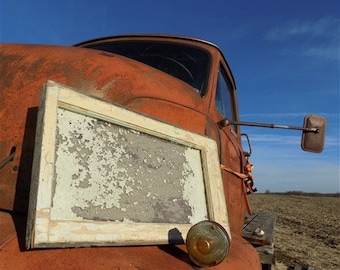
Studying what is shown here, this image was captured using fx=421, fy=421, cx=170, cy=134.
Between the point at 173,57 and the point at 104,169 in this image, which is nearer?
the point at 104,169

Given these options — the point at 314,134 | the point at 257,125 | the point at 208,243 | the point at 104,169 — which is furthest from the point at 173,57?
the point at 208,243

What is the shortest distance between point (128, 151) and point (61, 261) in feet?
2.08

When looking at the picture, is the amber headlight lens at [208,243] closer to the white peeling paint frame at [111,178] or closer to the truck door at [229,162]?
the white peeling paint frame at [111,178]

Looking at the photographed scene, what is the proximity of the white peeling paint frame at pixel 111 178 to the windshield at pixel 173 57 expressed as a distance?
1.12 metres

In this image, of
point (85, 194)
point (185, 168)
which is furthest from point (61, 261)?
point (185, 168)

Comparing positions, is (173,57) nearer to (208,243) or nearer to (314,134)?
(314,134)

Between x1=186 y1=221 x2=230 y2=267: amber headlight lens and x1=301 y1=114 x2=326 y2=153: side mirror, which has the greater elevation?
x1=301 y1=114 x2=326 y2=153: side mirror

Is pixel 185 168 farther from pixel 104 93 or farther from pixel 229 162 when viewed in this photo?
pixel 229 162

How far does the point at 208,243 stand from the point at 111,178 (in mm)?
512

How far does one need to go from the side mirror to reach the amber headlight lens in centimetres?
203

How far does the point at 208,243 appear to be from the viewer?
5.82ft

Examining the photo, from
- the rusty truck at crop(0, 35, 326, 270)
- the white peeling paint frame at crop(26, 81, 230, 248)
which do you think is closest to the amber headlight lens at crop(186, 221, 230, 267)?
the rusty truck at crop(0, 35, 326, 270)

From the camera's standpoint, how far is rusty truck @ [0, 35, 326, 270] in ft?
5.42

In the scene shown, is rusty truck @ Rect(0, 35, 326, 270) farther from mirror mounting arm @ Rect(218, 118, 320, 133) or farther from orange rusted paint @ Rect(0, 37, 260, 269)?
mirror mounting arm @ Rect(218, 118, 320, 133)
